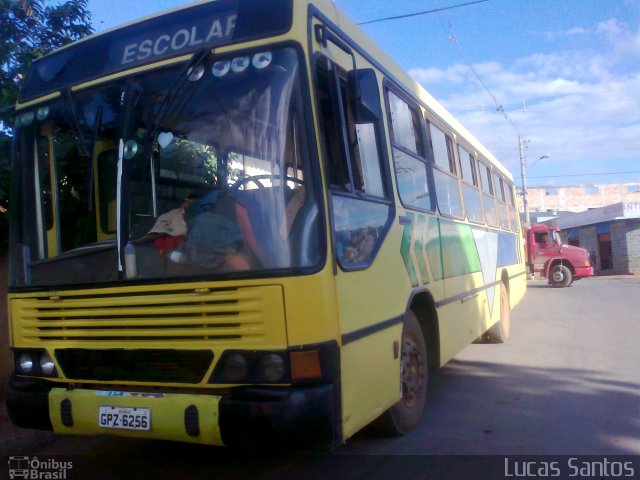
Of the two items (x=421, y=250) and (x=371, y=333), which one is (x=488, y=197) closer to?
(x=421, y=250)

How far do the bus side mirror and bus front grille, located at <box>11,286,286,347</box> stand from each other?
122 cm

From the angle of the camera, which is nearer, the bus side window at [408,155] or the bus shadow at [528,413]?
the bus shadow at [528,413]

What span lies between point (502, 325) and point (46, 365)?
745 cm

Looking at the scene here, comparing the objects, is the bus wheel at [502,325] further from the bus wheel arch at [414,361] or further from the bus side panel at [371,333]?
the bus side panel at [371,333]

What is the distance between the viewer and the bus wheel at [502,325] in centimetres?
967

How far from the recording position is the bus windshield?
11.7 ft

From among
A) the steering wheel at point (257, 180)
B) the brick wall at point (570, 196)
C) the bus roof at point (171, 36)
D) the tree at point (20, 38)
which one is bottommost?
the steering wheel at point (257, 180)

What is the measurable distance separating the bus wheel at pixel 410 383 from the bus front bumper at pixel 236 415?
54.9 inches

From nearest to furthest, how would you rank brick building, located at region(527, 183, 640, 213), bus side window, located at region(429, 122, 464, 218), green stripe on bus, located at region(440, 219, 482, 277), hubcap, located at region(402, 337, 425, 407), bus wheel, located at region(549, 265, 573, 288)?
hubcap, located at region(402, 337, 425, 407) → green stripe on bus, located at region(440, 219, 482, 277) → bus side window, located at region(429, 122, 464, 218) → bus wheel, located at region(549, 265, 573, 288) → brick building, located at region(527, 183, 640, 213)

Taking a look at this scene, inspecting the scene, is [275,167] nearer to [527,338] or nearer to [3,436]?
[3,436]

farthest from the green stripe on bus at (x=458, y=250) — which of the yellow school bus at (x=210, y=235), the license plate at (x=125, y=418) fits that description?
the license plate at (x=125, y=418)

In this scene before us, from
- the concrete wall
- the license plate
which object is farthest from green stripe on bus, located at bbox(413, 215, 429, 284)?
the concrete wall

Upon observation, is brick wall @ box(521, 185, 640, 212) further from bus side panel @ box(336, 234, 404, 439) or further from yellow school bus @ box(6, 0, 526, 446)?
yellow school bus @ box(6, 0, 526, 446)

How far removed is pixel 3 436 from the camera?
536 centimetres
